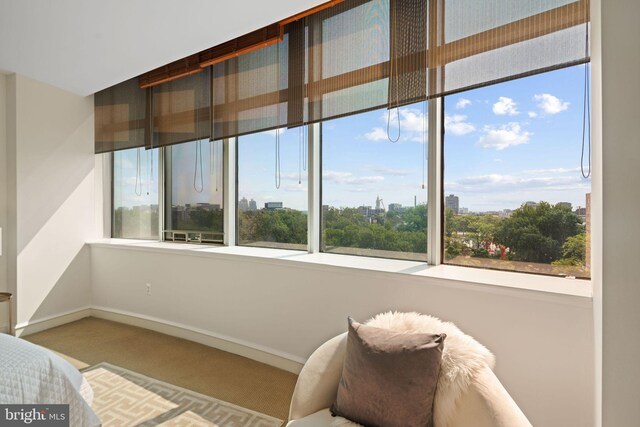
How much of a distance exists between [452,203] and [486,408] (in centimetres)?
141

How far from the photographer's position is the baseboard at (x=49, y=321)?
340 centimetres

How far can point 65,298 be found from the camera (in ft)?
12.4

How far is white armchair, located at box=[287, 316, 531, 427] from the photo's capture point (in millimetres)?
1180

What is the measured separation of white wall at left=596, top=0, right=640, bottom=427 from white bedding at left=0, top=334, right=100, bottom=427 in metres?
2.22

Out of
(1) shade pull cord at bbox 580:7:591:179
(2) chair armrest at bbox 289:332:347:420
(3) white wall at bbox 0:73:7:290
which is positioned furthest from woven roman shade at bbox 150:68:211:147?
(1) shade pull cord at bbox 580:7:591:179

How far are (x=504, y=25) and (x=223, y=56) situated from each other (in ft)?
7.31

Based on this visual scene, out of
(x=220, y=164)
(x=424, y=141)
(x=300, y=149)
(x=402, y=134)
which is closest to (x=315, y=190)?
(x=300, y=149)

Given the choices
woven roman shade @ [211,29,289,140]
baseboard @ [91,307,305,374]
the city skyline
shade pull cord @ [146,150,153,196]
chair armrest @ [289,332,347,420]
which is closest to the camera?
chair armrest @ [289,332,347,420]

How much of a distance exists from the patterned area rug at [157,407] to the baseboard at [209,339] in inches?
21.7

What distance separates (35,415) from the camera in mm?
1572

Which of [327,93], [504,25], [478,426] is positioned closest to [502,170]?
[504,25]

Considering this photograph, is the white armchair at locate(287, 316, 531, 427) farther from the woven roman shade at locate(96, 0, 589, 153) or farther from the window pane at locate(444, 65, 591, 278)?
the woven roman shade at locate(96, 0, 589, 153)

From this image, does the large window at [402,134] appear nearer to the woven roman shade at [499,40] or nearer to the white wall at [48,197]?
the woven roman shade at [499,40]

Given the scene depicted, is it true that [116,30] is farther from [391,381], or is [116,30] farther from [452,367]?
[452,367]
